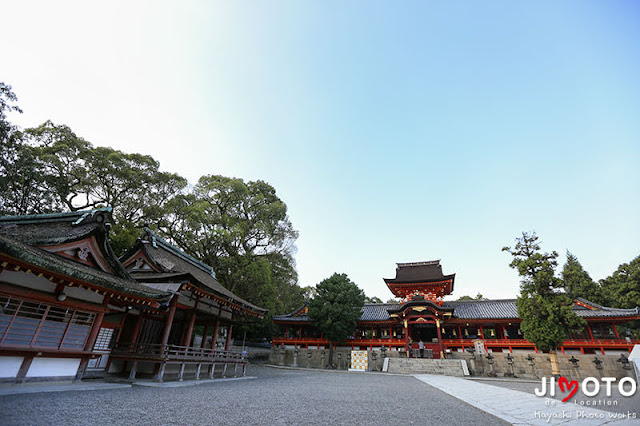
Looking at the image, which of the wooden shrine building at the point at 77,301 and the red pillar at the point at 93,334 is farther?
the red pillar at the point at 93,334

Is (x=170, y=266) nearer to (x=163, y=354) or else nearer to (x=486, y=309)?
(x=163, y=354)

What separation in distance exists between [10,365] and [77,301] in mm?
1890

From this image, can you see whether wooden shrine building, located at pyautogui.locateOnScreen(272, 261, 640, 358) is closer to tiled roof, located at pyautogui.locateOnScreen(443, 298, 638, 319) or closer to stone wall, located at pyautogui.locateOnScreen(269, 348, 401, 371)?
tiled roof, located at pyautogui.locateOnScreen(443, 298, 638, 319)

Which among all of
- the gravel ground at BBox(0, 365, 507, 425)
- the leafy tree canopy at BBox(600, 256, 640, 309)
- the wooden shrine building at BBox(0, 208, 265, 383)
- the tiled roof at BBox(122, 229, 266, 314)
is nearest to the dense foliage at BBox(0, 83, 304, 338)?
the tiled roof at BBox(122, 229, 266, 314)

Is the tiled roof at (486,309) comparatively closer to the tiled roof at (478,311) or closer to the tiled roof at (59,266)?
the tiled roof at (478,311)

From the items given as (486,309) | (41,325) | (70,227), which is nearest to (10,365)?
(41,325)

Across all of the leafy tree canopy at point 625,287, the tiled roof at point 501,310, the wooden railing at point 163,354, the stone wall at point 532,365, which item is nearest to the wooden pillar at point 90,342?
the wooden railing at point 163,354

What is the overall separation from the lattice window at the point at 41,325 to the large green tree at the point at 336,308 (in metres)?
17.8

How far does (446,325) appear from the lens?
2608 cm

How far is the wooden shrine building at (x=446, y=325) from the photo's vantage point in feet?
69.2

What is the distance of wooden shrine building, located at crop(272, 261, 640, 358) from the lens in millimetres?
21078

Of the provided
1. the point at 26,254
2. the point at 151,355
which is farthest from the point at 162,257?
the point at 26,254

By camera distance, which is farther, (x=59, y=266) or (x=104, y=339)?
(x=104, y=339)

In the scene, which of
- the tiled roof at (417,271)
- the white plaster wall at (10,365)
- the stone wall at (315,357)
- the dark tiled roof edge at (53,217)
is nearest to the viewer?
the white plaster wall at (10,365)
